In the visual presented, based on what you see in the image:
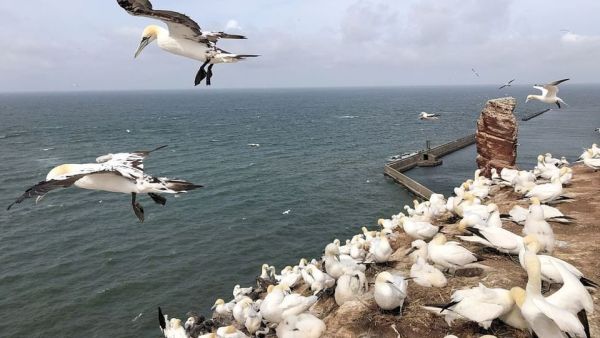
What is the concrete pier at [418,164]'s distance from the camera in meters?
45.2

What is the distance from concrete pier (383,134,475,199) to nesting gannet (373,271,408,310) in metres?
36.3

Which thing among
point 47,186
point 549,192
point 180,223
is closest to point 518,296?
point 47,186

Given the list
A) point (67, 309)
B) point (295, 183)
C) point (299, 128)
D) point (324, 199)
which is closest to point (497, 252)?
point (67, 309)

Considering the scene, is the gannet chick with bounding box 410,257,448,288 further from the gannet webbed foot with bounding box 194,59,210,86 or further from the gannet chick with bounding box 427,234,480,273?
the gannet webbed foot with bounding box 194,59,210,86

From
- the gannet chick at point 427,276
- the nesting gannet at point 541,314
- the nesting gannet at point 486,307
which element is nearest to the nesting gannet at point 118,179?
the nesting gannet at point 486,307

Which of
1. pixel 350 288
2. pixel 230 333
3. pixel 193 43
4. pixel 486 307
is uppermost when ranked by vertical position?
pixel 193 43

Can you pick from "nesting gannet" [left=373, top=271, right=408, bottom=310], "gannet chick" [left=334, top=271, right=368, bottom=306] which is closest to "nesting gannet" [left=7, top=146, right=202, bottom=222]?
"nesting gannet" [left=373, top=271, right=408, bottom=310]

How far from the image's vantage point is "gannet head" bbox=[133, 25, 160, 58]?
620cm

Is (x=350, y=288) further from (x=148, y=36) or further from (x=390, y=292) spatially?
(x=148, y=36)

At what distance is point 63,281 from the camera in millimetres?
28797

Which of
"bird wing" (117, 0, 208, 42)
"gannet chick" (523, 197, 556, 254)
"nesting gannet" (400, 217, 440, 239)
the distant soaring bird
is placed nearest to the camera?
"bird wing" (117, 0, 208, 42)

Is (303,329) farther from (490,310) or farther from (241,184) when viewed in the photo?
(241,184)

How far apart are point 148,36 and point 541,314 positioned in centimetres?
710

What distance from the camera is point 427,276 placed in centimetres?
905
